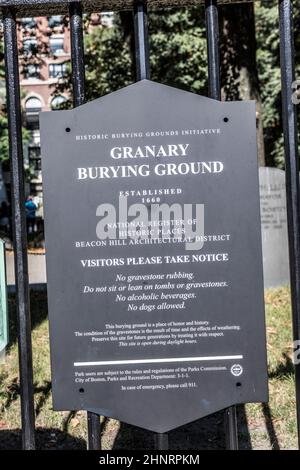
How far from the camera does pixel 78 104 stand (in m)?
3.04

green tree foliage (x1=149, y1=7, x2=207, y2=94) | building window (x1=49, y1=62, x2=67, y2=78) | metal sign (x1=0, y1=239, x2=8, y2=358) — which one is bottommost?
metal sign (x1=0, y1=239, x2=8, y2=358)

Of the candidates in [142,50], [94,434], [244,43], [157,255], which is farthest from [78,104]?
[244,43]

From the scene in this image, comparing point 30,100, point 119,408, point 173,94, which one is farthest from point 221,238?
point 30,100

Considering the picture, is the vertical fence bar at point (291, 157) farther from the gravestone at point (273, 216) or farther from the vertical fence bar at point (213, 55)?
the gravestone at point (273, 216)

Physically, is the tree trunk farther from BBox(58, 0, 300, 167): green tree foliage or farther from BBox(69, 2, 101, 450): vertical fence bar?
BBox(69, 2, 101, 450): vertical fence bar

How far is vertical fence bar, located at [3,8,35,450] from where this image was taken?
10.1 feet

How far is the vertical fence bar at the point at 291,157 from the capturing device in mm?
3039

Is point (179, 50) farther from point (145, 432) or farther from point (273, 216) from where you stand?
point (145, 432)

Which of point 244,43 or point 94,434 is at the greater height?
point 244,43

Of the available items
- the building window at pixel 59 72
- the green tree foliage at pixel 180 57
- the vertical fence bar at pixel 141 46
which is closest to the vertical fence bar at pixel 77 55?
the vertical fence bar at pixel 141 46

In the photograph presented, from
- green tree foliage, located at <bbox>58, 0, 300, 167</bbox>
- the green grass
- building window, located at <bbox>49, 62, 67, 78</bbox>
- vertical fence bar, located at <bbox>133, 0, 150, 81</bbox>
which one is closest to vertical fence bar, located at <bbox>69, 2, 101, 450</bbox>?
vertical fence bar, located at <bbox>133, 0, 150, 81</bbox>

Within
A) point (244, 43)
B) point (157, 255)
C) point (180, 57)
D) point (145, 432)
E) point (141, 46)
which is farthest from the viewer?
point (180, 57)

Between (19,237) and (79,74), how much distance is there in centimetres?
83
